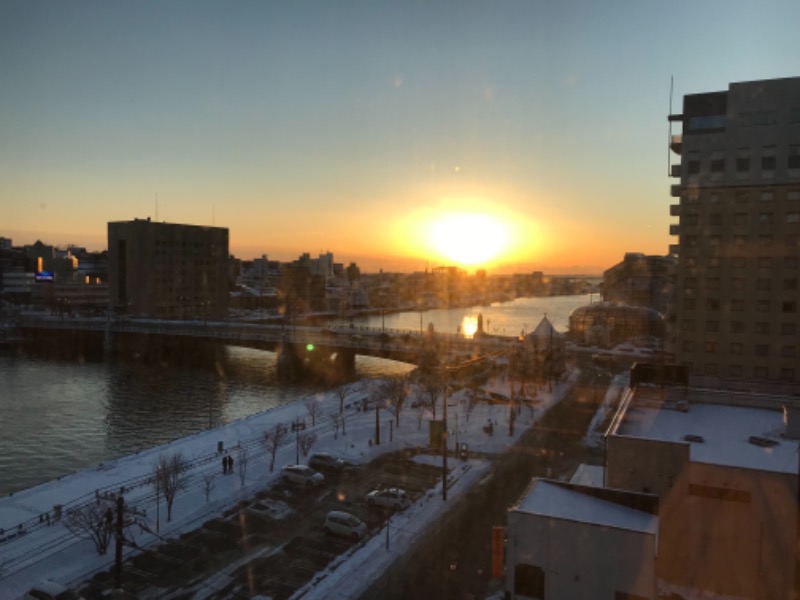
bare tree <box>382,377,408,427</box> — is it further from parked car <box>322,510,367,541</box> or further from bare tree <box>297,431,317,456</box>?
parked car <box>322,510,367,541</box>

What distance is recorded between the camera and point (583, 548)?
9.79 m

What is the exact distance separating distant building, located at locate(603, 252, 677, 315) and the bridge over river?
4726cm

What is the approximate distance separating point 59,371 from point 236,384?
15807 mm

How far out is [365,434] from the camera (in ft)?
79.5

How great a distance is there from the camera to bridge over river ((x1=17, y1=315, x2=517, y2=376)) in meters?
46.8

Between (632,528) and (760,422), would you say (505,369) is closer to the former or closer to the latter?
(760,422)

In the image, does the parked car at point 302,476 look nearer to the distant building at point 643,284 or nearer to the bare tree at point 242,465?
the bare tree at point 242,465

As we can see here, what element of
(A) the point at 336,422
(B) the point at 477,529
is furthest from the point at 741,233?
(A) the point at 336,422

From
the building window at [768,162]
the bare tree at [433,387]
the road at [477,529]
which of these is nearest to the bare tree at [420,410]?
the bare tree at [433,387]

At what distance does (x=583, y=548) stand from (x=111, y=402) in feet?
105

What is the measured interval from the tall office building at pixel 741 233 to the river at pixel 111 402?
22.7 metres

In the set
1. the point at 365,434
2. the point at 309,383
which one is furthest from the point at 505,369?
the point at 365,434

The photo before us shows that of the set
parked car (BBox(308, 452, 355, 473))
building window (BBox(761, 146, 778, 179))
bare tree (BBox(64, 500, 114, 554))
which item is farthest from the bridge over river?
bare tree (BBox(64, 500, 114, 554))

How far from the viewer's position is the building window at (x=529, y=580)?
1014cm
